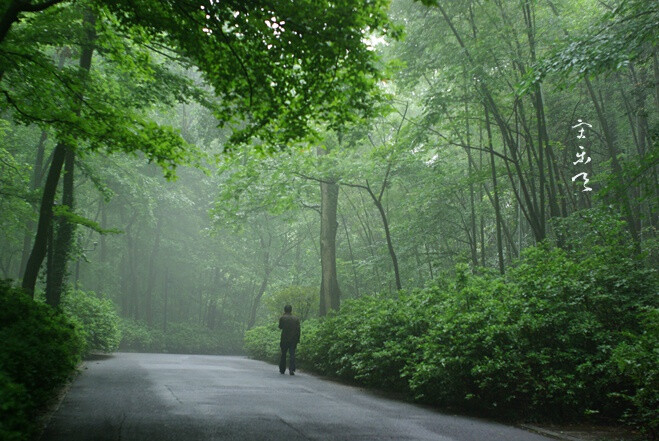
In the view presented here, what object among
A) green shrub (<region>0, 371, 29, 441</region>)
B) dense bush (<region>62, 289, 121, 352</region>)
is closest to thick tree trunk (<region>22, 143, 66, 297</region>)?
dense bush (<region>62, 289, 121, 352</region>)

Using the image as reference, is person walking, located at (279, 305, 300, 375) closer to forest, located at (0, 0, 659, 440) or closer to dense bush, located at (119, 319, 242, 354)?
forest, located at (0, 0, 659, 440)

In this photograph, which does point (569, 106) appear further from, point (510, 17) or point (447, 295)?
point (447, 295)

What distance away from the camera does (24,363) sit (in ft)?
16.3

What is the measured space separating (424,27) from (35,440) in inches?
539

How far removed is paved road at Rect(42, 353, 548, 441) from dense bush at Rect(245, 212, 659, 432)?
59 centimetres

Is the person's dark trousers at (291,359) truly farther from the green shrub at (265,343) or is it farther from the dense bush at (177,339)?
the dense bush at (177,339)

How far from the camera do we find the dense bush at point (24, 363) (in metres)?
3.51

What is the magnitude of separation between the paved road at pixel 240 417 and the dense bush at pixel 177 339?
2955cm

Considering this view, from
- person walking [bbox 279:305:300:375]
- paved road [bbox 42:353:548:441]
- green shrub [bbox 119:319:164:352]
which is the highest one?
green shrub [bbox 119:319:164:352]

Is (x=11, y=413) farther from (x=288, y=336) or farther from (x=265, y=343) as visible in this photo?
(x=265, y=343)

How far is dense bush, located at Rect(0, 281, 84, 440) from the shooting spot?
3.51 meters

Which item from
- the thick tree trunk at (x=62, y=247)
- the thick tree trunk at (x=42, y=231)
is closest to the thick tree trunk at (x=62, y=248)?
the thick tree trunk at (x=62, y=247)

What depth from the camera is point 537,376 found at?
689cm

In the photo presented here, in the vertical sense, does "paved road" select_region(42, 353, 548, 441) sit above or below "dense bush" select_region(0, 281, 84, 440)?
below
